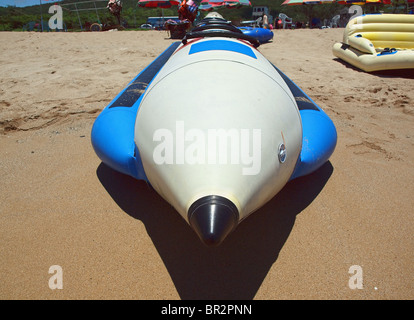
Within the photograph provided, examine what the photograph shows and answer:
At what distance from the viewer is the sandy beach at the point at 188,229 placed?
1.31m

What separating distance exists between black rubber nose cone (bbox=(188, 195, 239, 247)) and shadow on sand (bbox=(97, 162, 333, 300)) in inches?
18.7

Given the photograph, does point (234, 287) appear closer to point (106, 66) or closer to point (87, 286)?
point (87, 286)

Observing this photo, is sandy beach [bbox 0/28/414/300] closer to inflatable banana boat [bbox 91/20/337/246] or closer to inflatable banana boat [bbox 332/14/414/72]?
inflatable banana boat [bbox 91/20/337/246]

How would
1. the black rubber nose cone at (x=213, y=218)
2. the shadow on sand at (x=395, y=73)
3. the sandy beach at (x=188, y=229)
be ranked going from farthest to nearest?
1. the shadow on sand at (x=395, y=73)
2. the sandy beach at (x=188, y=229)
3. the black rubber nose cone at (x=213, y=218)

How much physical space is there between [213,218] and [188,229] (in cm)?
69

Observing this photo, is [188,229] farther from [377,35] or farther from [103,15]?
[103,15]

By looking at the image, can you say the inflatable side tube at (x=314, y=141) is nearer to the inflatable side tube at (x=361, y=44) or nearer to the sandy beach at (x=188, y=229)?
the sandy beach at (x=188, y=229)

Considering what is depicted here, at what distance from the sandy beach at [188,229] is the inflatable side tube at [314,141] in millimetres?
248

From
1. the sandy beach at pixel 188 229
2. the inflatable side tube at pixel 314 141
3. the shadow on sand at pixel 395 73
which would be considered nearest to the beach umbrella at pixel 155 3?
the shadow on sand at pixel 395 73

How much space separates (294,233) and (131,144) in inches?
43.3

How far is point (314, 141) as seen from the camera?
179 centimetres

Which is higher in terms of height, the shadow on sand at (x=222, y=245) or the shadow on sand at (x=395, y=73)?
the shadow on sand at (x=395, y=73)

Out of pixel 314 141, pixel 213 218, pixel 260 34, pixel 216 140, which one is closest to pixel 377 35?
pixel 260 34

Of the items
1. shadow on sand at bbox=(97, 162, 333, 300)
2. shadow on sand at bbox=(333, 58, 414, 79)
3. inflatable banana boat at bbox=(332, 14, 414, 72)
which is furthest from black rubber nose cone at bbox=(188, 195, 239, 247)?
inflatable banana boat at bbox=(332, 14, 414, 72)
